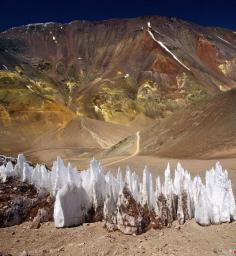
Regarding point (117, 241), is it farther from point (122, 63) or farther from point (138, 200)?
point (122, 63)

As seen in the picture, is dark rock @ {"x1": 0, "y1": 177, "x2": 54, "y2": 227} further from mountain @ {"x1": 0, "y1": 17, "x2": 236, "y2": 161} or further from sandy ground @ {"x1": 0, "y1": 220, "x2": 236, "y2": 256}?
mountain @ {"x1": 0, "y1": 17, "x2": 236, "y2": 161}

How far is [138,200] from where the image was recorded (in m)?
9.73

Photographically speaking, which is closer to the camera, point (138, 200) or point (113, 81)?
point (138, 200)

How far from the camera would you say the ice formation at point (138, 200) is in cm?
941

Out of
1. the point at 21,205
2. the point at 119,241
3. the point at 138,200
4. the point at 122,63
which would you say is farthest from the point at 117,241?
the point at 122,63

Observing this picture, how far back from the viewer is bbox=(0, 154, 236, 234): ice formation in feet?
30.9

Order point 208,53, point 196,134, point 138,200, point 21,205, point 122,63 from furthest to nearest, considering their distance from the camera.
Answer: point 208,53 → point 122,63 → point 196,134 → point 21,205 → point 138,200

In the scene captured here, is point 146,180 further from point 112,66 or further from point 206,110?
point 112,66

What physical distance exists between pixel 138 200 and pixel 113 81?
3677 inches

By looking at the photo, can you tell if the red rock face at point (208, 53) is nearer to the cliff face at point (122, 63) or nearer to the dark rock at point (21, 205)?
the cliff face at point (122, 63)

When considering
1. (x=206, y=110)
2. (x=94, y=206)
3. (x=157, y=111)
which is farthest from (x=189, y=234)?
(x=157, y=111)

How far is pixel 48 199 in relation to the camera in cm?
1083

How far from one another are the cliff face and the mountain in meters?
0.25

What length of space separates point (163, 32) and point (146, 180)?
126 metres
